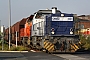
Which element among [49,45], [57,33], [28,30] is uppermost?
[28,30]

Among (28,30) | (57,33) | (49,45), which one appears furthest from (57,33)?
(28,30)

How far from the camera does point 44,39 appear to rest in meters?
19.5

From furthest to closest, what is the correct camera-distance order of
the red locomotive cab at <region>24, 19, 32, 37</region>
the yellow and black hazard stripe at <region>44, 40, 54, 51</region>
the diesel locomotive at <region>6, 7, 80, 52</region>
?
the red locomotive cab at <region>24, 19, 32, 37</region>
the diesel locomotive at <region>6, 7, 80, 52</region>
the yellow and black hazard stripe at <region>44, 40, 54, 51</region>

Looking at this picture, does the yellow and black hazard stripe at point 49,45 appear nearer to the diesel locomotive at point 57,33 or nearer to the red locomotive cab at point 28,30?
the diesel locomotive at point 57,33

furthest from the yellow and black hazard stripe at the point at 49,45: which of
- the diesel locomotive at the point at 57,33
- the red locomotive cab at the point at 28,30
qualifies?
the red locomotive cab at the point at 28,30

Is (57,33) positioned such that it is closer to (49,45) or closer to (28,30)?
(49,45)

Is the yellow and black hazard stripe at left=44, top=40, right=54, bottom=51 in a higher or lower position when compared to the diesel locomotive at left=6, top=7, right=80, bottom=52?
lower

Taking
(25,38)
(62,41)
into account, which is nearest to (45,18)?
(62,41)

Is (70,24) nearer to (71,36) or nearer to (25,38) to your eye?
(71,36)

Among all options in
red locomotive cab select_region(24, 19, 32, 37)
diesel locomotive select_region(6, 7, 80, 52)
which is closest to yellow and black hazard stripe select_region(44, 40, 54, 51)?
diesel locomotive select_region(6, 7, 80, 52)

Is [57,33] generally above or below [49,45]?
above

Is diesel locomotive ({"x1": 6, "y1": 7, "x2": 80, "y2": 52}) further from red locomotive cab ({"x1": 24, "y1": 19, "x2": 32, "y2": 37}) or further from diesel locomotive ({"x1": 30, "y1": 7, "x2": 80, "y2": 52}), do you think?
red locomotive cab ({"x1": 24, "y1": 19, "x2": 32, "y2": 37})

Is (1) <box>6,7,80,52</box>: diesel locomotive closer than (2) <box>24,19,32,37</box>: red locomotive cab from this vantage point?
Yes

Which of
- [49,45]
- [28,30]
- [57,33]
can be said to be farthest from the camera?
[28,30]
